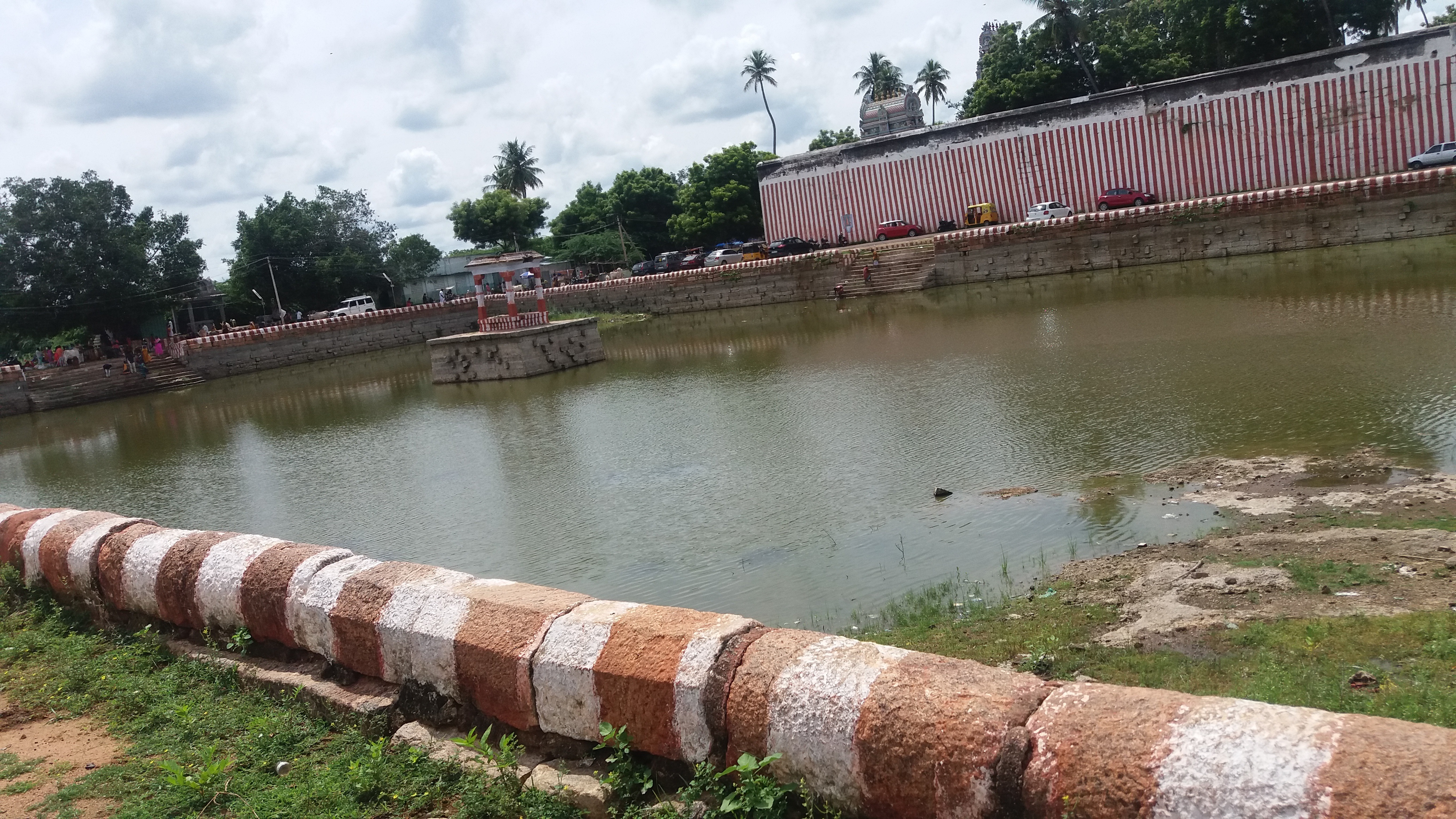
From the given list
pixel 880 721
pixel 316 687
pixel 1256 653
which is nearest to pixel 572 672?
pixel 880 721

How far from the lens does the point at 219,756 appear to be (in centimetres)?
400

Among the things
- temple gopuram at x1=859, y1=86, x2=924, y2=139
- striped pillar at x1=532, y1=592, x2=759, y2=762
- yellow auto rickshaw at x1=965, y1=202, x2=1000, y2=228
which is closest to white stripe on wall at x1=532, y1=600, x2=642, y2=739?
striped pillar at x1=532, y1=592, x2=759, y2=762

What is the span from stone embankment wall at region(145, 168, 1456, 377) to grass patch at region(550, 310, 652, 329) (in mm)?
352

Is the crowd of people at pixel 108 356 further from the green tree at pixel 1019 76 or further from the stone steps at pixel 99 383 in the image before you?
the green tree at pixel 1019 76

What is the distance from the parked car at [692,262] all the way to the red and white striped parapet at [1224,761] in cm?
3944

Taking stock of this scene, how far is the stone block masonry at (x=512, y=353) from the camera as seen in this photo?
23453mm

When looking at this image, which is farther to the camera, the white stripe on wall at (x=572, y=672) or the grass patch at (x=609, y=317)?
the grass patch at (x=609, y=317)

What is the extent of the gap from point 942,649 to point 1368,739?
3256mm

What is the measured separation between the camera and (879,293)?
31.6 metres

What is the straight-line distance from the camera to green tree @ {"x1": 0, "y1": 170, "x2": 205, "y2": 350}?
33469 millimetres

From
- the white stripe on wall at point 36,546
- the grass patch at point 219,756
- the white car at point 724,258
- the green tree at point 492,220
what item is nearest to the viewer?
the grass patch at point 219,756

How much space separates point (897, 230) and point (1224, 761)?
36787 mm

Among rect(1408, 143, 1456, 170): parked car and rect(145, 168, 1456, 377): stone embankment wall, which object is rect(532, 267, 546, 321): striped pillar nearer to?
rect(145, 168, 1456, 377): stone embankment wall

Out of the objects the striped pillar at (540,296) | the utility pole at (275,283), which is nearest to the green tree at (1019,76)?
the striped pillar at (540,296)
